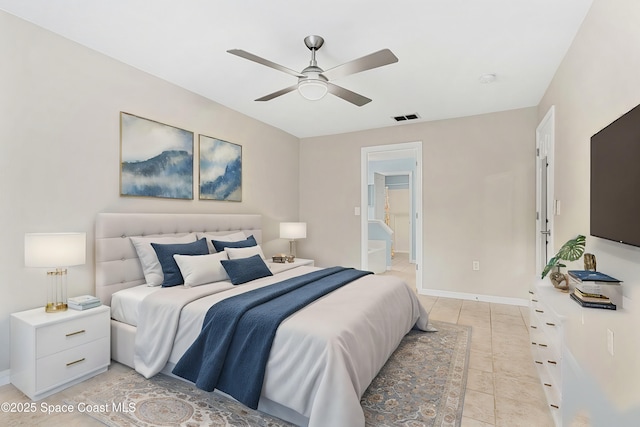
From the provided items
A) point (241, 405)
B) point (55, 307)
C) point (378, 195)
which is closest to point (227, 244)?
point (55, 307)

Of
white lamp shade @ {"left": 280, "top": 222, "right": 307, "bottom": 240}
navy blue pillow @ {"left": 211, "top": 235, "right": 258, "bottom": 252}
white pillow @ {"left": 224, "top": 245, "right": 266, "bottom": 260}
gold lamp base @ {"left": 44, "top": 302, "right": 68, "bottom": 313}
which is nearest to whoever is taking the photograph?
gold lamp base @ {"left": 44, "top": 302, "right": 68, "bottom": 313}

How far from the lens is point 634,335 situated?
4.82 feet

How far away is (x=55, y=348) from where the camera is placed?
2.11 m

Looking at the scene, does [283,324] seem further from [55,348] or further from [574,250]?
[574,250]

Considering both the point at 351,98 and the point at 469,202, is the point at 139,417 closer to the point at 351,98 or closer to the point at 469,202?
the point at 351,98

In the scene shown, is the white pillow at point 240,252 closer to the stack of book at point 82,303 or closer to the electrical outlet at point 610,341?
the stack of book at point 82,303

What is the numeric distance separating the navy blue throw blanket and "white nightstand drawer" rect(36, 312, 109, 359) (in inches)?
30.3

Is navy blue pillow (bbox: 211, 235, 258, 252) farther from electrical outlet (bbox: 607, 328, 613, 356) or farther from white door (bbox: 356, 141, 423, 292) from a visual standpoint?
electrical outlet (bbox: 607, 328, 613, 356)

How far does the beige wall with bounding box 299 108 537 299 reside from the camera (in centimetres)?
416

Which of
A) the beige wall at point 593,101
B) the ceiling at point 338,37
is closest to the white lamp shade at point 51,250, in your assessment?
the ceiling at point 338,37

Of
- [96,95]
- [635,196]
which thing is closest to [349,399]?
[635,196]

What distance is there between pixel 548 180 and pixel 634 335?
93.8 inches

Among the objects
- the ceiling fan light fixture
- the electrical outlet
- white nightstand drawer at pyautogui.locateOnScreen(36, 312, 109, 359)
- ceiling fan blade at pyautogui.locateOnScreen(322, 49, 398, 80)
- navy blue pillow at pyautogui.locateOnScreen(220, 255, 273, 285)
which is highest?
ceiling fan blade at pyautogui.locateOnScreen(322, 49, 398, 80)

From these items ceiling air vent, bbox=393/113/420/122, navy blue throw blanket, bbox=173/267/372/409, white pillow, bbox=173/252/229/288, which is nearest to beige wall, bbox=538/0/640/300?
ceiling air vent, bbox=393/113/420/122
